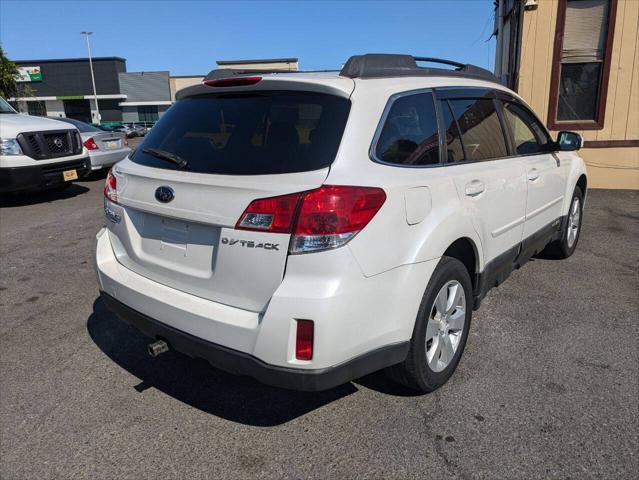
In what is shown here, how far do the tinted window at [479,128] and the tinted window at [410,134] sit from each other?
14.0 inches

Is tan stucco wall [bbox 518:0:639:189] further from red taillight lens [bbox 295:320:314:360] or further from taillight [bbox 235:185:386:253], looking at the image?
red taillight lens [bbox 295:320:314:360]

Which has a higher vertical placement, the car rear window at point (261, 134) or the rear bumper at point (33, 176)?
the car rear window at point (261, 134)

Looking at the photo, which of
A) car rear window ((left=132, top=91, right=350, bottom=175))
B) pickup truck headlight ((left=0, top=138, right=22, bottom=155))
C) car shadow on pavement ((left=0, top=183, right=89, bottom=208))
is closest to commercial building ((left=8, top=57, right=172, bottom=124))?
car shadow on pavement ((left=0, top=183, right=89, bottom=208))

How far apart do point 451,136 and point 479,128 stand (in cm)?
48

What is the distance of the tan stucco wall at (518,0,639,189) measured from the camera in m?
9.12

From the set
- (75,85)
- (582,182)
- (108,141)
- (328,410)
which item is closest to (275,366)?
(328,410)

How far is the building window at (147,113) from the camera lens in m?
63.5

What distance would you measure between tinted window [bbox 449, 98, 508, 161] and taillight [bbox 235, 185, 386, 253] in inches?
50.8

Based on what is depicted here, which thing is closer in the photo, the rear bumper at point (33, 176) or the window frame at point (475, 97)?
the window frame at point (475, 97)

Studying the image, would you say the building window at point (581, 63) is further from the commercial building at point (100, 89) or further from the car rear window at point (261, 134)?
the commercial building at point (100, 89)

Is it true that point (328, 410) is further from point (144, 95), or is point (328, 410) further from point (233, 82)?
point (144, 95)

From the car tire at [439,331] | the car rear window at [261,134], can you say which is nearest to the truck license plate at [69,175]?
the car rear window at [261,134]

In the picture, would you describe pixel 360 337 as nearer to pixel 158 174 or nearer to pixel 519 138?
pixel 158 174

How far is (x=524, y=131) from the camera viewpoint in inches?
173
